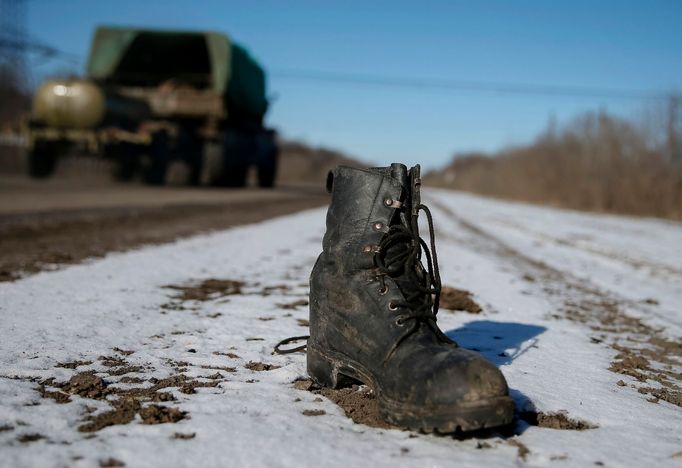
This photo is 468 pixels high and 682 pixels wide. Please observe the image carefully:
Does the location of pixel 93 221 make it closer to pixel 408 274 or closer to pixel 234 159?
pixel 408 274

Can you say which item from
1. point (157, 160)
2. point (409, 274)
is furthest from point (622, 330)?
point (157, 160)

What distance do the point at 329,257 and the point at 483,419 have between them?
63cm

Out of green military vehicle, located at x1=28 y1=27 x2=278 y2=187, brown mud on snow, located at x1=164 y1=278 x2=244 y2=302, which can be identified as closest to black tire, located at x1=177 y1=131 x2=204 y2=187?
green military vehicle, located at x1=28 y1=27 x2=278 y2=187

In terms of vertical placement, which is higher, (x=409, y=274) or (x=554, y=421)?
(x=409, y=274)

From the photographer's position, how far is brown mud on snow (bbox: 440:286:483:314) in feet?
9.48

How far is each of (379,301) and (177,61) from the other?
15317 millimetres

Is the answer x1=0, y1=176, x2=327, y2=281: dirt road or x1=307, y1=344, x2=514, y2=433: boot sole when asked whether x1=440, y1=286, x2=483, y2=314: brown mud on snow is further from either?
x1=0, y1=176, x2=327, y2=281: dirt road

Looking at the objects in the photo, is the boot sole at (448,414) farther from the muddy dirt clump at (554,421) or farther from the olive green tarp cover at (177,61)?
the olive green tarp cover at (177,61)

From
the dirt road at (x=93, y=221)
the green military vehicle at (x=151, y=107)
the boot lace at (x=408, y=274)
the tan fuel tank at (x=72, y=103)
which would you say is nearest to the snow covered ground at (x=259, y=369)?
the boot lace at (x=408, y=274)

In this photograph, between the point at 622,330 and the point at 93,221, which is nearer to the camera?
the point at 622,330

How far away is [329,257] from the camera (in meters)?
1.71

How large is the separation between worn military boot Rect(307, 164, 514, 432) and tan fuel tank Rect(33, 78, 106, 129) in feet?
39.8

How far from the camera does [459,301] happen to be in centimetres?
301

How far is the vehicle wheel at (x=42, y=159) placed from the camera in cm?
1343
